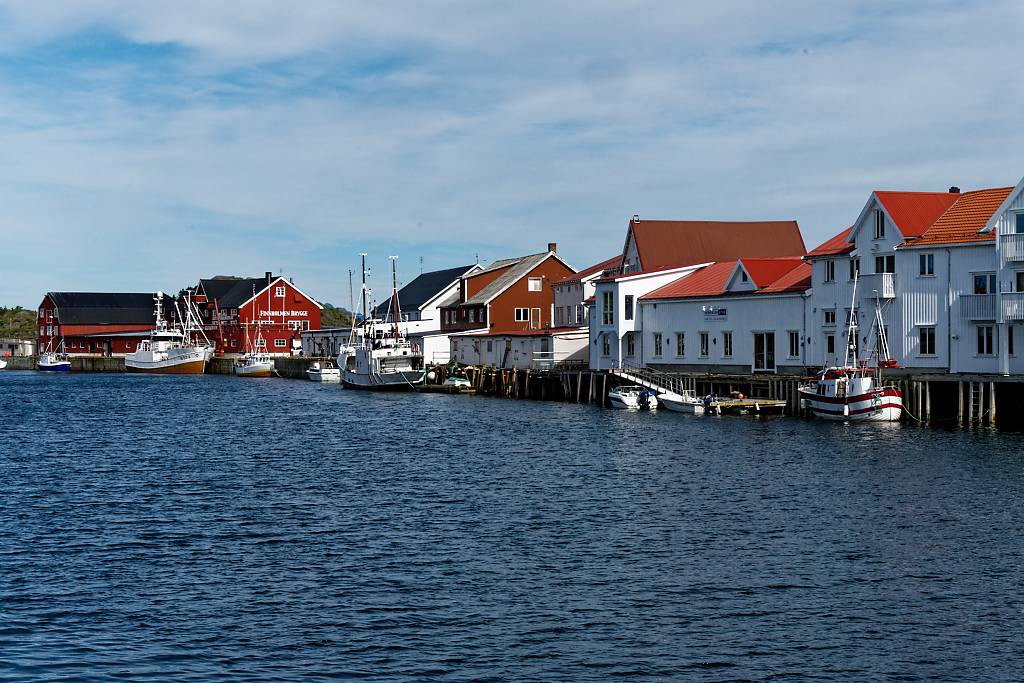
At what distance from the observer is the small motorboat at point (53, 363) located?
175 metres

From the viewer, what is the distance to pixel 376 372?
106 metres

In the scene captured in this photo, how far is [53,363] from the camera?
575 feet

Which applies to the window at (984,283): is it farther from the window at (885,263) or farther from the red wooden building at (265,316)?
the red wooden building at (265,316)

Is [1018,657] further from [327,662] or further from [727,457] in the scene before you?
[727,457]

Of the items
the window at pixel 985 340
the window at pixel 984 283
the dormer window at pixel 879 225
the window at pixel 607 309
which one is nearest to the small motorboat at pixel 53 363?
the window at pixel 607 309

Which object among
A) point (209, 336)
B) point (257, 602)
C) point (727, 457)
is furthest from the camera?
point (209, 336)

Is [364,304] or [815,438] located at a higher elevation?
[364,304]

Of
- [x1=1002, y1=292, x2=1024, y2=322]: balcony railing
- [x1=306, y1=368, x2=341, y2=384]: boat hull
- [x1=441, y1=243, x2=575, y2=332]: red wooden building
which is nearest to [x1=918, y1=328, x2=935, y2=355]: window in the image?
[x1=1002, y1=292, x2=1024, y2=322]: balcony railing

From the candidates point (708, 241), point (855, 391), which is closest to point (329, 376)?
point (708, 241)

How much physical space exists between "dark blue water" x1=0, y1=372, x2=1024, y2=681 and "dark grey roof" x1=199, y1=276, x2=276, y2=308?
387 feet

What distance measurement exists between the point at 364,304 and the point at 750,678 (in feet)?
338

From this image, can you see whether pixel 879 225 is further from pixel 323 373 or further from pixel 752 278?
pixel 323 373

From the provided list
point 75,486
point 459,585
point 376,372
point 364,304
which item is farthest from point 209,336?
point 459,585

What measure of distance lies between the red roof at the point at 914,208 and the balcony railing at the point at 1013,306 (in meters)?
6.33
